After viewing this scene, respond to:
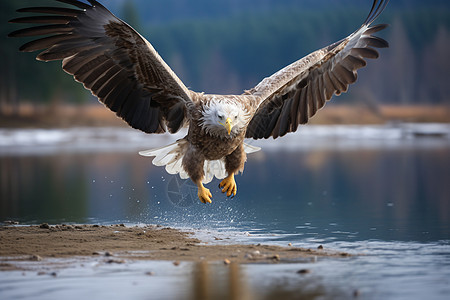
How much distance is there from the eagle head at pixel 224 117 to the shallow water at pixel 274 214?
1024mm

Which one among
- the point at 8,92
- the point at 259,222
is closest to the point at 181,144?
→ the point at 259,222

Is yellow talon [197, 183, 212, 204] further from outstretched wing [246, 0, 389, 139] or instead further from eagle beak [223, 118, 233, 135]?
outstretched wing [246, 0, 389, 139]

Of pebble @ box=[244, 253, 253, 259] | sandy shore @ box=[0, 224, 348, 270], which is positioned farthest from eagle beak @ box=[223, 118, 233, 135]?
pebble @ box=[244, 253, 253, 259]

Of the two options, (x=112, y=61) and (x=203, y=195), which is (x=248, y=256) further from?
(x=112, y=61)

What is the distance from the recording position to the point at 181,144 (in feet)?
27.4

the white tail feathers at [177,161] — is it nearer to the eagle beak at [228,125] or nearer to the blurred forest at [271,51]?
the eagle beak at [228,125]

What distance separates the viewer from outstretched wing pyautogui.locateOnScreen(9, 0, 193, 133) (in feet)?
24.0

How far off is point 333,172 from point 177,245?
8051 mm

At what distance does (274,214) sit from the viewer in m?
8.86

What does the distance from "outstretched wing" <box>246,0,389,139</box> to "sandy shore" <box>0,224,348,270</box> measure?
2.07 m

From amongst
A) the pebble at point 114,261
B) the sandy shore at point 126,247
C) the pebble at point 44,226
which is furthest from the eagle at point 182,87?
the pebble at point 114,261

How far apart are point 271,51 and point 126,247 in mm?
65276

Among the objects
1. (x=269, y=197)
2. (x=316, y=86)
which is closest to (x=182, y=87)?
(x=316, y=86)

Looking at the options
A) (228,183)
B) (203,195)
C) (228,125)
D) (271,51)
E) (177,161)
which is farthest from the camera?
(271,51)
